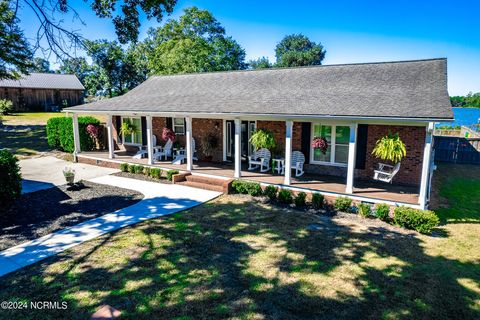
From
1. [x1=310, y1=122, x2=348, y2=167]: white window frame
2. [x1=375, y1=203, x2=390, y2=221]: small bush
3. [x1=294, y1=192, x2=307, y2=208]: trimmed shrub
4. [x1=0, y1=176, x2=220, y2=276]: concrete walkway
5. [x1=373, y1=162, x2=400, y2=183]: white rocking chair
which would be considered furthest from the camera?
[x1=310, y1=122, x2=348, y2=167]: white window frame

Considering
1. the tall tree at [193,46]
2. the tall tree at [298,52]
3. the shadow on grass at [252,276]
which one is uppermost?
the tall tree at [298,52]

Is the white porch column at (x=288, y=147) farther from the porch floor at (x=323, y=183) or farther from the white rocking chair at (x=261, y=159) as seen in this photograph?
the white rocking chair at (x=261, y=159)

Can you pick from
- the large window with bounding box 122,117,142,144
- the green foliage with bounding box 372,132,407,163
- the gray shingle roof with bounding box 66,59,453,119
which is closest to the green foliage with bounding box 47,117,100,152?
the large window with bounding box 122,117,142,144

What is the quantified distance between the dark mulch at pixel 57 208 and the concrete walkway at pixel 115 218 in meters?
0.40

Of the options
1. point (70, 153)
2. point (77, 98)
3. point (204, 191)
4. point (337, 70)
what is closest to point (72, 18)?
point (204, 191)

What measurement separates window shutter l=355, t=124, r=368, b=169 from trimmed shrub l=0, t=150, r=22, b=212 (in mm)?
12181

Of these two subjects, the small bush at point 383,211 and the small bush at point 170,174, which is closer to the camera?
the small bush at point 383,211

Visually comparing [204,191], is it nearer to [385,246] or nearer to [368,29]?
[385,246]

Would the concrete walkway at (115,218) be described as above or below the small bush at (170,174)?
below

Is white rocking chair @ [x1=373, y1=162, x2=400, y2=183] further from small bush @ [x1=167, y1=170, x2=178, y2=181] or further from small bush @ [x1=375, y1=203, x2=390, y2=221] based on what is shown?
small bush @ [x1=167, y1=170, x2=178, y2=181]

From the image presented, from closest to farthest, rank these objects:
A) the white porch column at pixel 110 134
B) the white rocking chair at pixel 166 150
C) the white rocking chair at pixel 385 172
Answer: the white rocking chair at pixel 385 172
the white porch column at pixel 110 134
the white rocking chair at pixel 166 150

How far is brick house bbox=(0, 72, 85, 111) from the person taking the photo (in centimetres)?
3859

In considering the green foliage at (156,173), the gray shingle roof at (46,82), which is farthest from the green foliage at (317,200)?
the gray shingle roof at (46,82)

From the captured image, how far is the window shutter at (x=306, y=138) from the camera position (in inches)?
518
